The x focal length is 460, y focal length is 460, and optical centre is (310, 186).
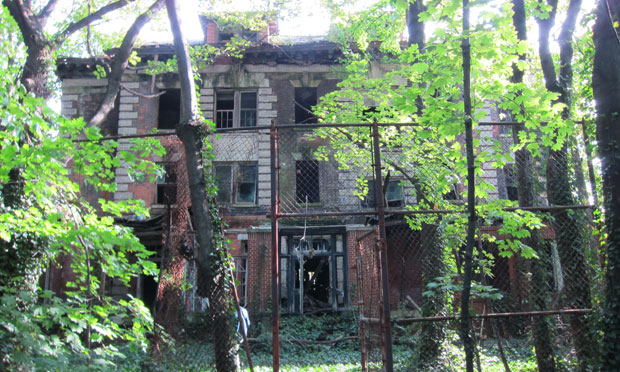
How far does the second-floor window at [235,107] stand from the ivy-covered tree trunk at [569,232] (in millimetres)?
14526

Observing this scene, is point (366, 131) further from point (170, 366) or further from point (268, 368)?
point (170, 366)

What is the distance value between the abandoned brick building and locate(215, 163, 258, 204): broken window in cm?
4

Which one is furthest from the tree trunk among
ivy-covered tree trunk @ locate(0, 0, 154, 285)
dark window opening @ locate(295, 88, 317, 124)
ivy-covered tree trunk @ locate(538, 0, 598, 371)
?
dark window opening @ locate(295, 88, 317, 124)

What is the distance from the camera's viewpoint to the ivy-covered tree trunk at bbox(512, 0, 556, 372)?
26.2 ft

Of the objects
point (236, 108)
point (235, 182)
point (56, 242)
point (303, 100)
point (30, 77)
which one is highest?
point (303, 100)

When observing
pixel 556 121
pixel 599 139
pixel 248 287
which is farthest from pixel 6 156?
pixel 248 287

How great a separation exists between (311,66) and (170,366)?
55.0 ft

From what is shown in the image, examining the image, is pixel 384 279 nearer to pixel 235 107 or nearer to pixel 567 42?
pixel 567 42

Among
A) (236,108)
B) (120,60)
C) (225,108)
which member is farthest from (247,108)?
(120,60)

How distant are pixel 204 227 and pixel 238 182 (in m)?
12.9

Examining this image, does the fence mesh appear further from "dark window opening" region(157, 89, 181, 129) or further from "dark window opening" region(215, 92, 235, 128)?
"dark window opening" region(157, 89, 181, 129)

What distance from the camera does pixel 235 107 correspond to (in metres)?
21.7

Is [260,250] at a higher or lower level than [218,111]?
lower

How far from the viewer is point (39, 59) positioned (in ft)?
28.9
